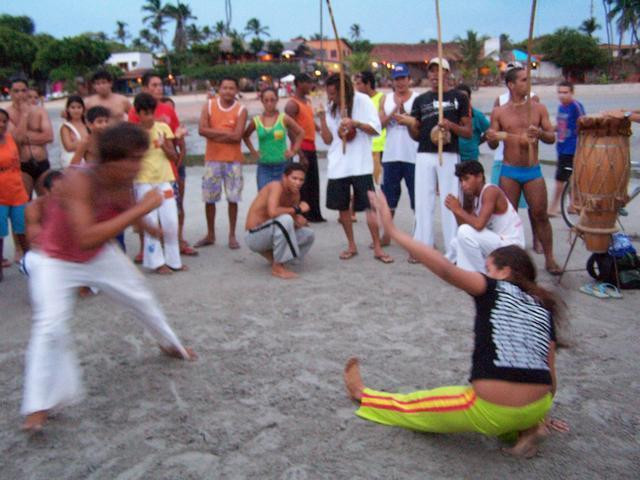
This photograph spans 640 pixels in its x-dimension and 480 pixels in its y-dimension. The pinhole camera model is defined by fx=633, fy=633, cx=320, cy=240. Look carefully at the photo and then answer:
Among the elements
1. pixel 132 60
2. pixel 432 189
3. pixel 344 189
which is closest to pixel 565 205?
pixel 432 189

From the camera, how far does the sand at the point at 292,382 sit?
9.43 feet

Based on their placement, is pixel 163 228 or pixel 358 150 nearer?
pixel 163 228

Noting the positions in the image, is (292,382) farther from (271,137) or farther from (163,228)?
(271,137)

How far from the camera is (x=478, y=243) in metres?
4.99

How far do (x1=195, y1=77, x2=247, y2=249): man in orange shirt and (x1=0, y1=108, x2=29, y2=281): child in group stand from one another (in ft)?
5.95

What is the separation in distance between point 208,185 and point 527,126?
10.8ft

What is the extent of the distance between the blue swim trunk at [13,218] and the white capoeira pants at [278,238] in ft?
6.91

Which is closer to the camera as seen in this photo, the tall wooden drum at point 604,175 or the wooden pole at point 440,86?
the tall wooden drum at point 604,175

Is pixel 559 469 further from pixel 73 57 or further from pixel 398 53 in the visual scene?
pixel 398 53

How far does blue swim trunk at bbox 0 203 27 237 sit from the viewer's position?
18.8 feet

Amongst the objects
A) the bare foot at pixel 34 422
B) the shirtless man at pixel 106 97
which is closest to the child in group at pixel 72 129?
the shirtless man at pixel 106 97

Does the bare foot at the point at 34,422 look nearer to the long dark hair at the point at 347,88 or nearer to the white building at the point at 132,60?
the long dark hair at the point at 347,88

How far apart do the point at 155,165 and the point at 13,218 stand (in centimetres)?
139

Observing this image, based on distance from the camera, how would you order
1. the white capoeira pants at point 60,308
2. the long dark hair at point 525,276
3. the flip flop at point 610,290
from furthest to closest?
the flip flop at point 610,290
the white capoeira pants at point 60,308
the long dark hair at point 525,276
